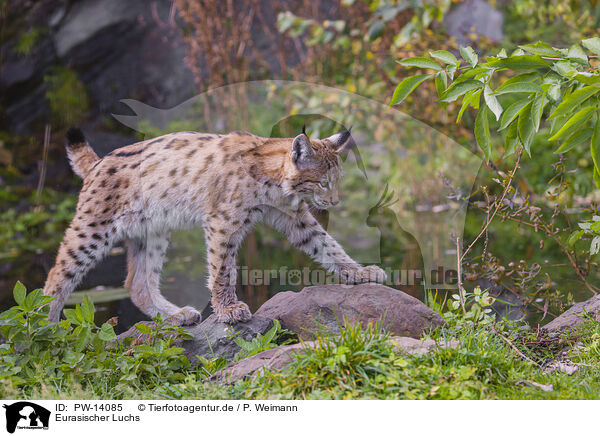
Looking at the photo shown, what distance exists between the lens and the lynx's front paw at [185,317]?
4414mm

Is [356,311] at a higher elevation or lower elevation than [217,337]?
higher

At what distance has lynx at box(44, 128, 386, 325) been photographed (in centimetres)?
424

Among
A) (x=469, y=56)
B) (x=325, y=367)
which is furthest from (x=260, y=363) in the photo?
(x=469, y=56)

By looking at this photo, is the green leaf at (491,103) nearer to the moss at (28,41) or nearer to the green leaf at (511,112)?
the green leaf at (511,112)

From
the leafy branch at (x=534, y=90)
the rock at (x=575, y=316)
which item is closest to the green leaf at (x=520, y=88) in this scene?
the leafy branch at (x=534, y=90)

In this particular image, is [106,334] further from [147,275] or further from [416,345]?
[416,345]

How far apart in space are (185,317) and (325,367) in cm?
140

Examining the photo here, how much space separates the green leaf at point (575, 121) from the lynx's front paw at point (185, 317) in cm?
267

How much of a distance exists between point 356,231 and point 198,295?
1.31m

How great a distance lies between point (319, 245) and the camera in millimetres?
4492

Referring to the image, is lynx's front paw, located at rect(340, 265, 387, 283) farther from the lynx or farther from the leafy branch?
the leafy branch

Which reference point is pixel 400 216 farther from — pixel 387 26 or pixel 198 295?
pixel 387 26

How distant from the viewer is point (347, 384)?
3.38 meters
